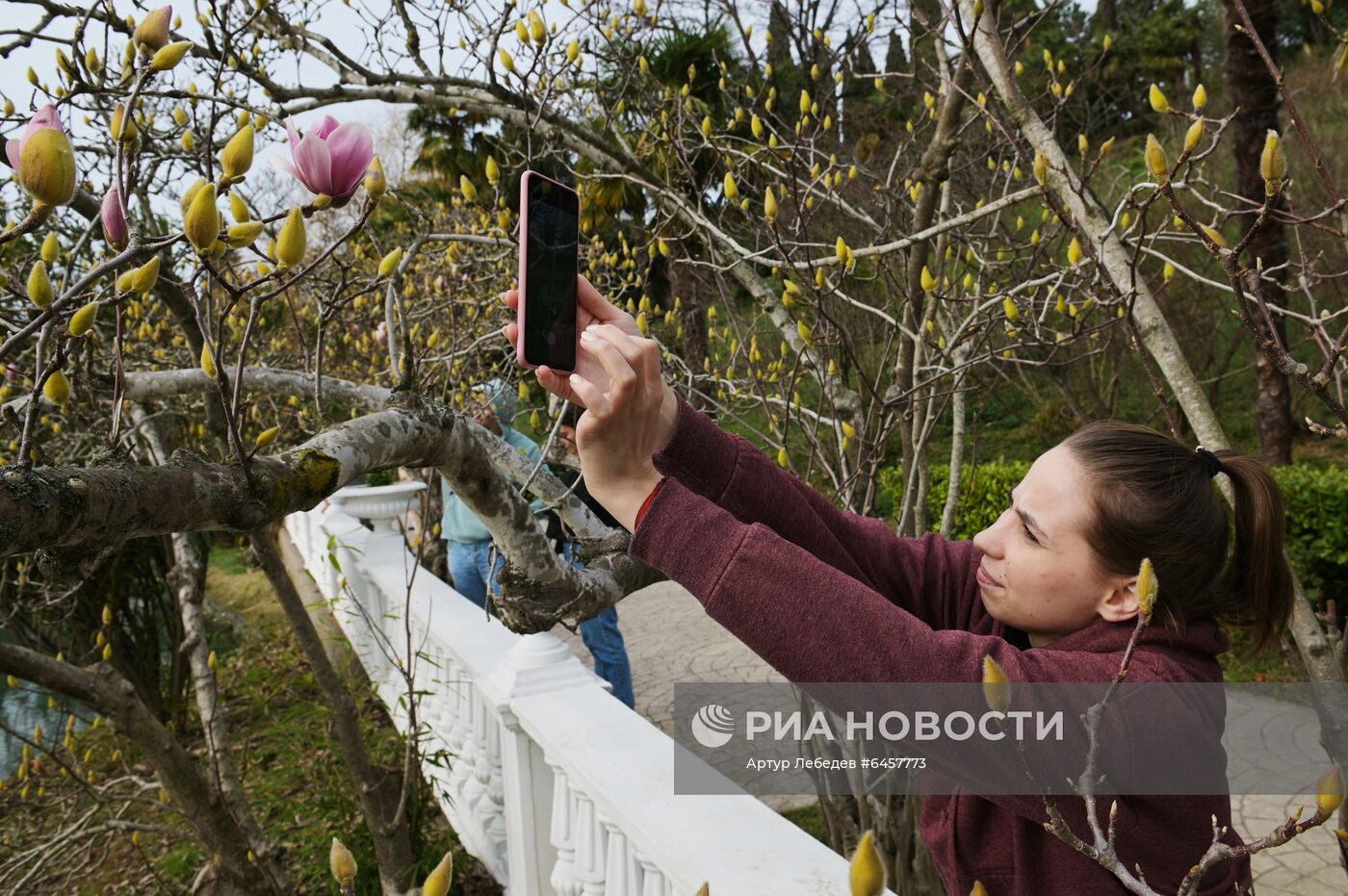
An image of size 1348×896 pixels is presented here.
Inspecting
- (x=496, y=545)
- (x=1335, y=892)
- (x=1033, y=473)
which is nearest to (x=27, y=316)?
(x=496, y=545)

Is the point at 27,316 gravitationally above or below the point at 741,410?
above

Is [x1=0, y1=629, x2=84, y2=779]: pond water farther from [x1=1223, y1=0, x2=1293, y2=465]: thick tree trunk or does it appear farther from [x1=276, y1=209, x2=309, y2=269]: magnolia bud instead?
[x1=1223, y1=0, x2=1293, y2=465]: thick tree trunk

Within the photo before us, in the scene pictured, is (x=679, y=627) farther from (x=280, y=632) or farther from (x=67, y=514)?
→ (x=67, y=514)

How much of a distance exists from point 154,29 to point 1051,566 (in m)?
1.39

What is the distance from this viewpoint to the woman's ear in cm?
117

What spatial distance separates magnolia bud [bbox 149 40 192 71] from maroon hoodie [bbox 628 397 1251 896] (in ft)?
2.67

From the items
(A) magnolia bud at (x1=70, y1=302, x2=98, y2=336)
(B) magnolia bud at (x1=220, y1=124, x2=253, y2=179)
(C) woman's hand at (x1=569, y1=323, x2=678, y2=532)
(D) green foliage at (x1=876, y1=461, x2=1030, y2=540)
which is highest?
(B) magnolia bud at (x1=220, y1=124, x2=253, y2=179)

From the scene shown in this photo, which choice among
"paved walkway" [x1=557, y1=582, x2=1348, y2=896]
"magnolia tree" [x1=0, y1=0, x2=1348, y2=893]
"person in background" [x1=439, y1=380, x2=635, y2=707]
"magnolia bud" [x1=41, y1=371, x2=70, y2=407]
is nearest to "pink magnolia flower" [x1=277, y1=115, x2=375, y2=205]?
"magnolia tree" [x1=0, y1=0, x2=1348, y2=893]

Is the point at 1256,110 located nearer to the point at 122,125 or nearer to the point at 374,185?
the point at 374,185

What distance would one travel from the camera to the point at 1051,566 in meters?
1.20

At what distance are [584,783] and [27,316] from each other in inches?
64.0

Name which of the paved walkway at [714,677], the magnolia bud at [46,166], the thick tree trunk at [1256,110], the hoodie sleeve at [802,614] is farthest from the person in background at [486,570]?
the thick tree trunk at [1256,110]

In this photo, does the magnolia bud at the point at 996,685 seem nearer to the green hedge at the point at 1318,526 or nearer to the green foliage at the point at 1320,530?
the green hedge at the point at 1318,526

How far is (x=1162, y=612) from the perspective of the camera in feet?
3.83
